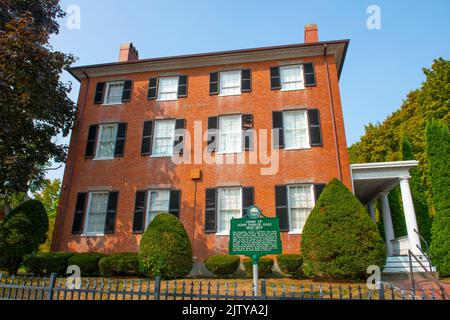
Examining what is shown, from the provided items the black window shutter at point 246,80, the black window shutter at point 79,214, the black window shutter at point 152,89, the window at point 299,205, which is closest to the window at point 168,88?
the black window shutter at point 152,89

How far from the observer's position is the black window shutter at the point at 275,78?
51.9ft

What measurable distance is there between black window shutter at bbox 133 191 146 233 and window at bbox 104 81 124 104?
19.5 ft

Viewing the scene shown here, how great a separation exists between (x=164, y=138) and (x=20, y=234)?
742 centimetres

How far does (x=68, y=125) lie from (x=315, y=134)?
507 inches

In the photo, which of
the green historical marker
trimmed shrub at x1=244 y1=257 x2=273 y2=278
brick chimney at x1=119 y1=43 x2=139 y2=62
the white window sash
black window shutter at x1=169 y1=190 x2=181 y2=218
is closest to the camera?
the green historical marker

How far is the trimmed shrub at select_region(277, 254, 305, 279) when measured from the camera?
11461mm

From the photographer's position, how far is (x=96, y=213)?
15125 millimetres

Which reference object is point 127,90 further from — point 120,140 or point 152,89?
point 120,140

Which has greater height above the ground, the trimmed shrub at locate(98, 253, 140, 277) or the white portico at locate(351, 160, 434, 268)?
the white portico at locate(351, 160, 434, 268)

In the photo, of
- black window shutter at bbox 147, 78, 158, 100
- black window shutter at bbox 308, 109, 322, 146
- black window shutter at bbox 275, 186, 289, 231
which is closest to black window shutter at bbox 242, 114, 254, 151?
black window shutter at bbox 275, 186, 289, 231

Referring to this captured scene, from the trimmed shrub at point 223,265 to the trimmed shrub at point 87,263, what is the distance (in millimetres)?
4690

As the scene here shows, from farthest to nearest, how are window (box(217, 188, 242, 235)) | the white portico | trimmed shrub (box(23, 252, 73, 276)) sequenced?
window (box(217, 188, 242, 235)) < the white portico < trimmed shrub (box(23, 252, 73, 276))

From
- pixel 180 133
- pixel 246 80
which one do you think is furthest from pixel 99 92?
pixel 246 80

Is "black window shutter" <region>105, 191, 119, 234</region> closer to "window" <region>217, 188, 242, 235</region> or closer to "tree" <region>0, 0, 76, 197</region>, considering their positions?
"tree" <region>0, 0, 76, 197</region>
